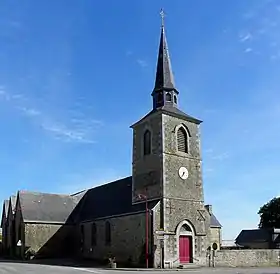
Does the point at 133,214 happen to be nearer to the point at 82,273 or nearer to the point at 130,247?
the point at 130,247

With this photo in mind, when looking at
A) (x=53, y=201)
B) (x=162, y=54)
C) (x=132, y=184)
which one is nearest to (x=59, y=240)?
(x=53, y=201)

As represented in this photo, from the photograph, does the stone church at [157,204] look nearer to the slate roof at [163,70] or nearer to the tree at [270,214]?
the slate roof at [163,70]

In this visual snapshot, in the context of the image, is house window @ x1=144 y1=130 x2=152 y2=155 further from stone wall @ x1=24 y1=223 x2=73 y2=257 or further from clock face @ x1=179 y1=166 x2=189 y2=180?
stone wall @ x1=24 y1=223 x2=73 y2=257

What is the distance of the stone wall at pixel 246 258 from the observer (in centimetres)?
3466

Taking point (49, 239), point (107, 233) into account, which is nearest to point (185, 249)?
point (107, 233)

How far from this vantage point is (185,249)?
33.3 meters

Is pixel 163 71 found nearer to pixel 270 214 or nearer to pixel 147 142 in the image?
pixel 147 142

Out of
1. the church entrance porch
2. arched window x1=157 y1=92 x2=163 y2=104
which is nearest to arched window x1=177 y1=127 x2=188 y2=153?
arched window x1=157 y1=92 x2=163 y2=104

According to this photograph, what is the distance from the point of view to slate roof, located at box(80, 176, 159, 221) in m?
36.7

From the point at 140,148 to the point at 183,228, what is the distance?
772 cm

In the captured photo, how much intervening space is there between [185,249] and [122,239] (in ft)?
17.3

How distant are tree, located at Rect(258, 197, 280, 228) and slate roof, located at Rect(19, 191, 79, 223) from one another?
4096cm

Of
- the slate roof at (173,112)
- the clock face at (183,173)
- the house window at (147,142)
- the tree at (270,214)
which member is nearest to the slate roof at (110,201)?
the clock face at (183,173)

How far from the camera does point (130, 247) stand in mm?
33938
